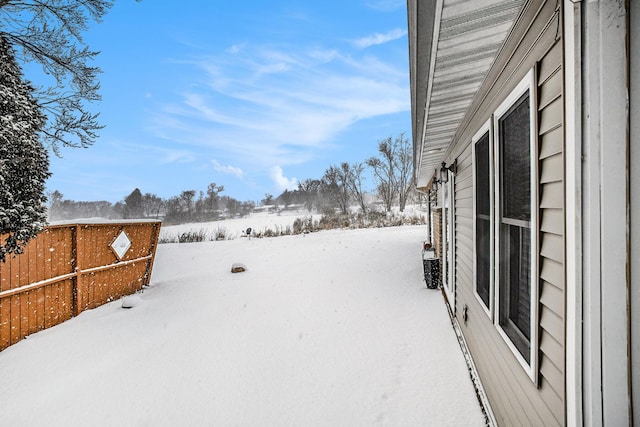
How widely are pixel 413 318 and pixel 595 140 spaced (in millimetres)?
4257

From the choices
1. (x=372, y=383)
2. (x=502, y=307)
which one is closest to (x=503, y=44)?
(x=502, y=307)

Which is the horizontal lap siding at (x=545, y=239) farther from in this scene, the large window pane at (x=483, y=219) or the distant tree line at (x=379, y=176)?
the distant tree line at (x=379, y=176)

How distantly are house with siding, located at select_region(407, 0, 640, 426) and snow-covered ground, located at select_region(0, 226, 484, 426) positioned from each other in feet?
2.96

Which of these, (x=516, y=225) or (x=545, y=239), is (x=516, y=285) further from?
(x=545, y=239)

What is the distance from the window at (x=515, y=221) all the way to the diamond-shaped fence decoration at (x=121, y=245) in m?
6.67

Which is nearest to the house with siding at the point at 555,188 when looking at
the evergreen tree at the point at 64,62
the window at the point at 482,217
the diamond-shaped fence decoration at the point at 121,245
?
the window at the point at 482,217

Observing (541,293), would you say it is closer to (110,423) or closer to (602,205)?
(602,205)

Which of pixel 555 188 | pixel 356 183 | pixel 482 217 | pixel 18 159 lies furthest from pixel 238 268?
pixel 356 183

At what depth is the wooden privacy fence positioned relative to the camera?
13.9 ft

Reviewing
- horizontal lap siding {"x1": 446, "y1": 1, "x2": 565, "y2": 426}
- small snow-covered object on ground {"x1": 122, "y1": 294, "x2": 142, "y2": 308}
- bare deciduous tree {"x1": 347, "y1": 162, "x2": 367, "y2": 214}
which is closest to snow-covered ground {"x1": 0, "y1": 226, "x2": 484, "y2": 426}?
small snow-covered object on ground {"x1": 122, "y1": 294, "x2": 142, "y2": 308}

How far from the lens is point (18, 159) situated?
10.5ft

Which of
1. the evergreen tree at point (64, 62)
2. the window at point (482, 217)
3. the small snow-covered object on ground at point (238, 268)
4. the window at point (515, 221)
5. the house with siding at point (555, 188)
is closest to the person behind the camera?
the house with siding at point (555, 188)

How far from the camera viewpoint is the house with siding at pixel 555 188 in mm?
941

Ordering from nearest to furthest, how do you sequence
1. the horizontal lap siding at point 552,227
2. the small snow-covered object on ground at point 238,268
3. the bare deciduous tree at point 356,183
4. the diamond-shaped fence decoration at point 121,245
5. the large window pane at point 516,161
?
the horizontal lap siding at point 552,227 → the large window pane at point 516,161 → the diamond-shaped fence decoration at point 121,245 → the small snow-covered object on ground at point 238,268 → the bare deciduous tree at point 356,183
